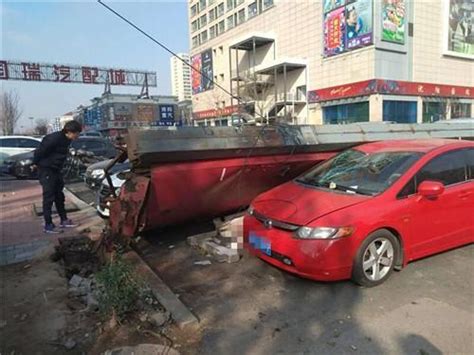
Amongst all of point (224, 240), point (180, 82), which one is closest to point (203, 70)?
point (180, 82)

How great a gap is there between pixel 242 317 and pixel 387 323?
49.4 inches

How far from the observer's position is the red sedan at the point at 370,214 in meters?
3.82

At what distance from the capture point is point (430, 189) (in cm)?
414

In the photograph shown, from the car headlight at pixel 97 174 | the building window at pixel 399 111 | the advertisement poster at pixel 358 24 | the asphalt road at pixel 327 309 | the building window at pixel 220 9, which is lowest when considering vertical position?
the asphalt road at pixel 327 309

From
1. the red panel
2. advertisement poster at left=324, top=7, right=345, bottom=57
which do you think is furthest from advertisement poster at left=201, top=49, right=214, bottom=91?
the red panel

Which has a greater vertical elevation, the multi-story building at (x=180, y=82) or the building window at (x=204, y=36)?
the building window at (x=204, y=36)

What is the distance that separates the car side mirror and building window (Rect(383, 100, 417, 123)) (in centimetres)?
2628

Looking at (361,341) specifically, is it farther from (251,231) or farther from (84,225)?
(84,225)

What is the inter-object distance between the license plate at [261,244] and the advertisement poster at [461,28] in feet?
119

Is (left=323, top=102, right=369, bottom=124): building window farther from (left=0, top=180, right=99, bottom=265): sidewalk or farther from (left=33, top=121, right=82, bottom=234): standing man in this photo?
(left=33, top=121, right=82, bottom=234): standing man

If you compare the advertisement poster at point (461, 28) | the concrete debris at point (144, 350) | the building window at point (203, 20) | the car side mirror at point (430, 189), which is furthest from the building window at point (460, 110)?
the concrete debris at point (144, 350)

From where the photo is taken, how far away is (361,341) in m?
3.12

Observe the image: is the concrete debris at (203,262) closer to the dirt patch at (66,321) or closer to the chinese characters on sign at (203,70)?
the dirt patch at (66,321)

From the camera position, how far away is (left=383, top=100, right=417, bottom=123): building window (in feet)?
95.4
